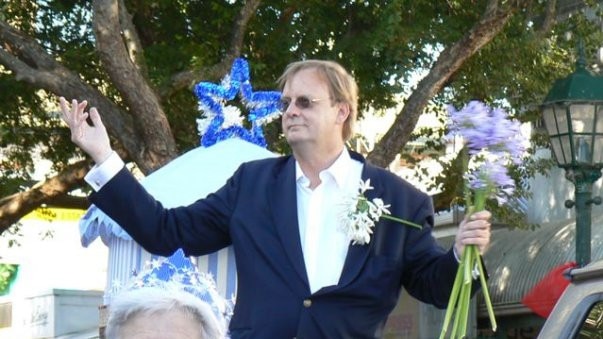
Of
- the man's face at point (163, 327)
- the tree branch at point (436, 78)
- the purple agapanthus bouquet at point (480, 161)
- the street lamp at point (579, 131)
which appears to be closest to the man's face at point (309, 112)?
the purple agapanthus bouquet at point (480, 161)

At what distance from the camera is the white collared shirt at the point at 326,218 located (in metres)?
4.12

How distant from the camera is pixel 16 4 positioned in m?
15.3

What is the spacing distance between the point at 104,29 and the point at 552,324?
8.92 metres

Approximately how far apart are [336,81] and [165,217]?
2.21 feet

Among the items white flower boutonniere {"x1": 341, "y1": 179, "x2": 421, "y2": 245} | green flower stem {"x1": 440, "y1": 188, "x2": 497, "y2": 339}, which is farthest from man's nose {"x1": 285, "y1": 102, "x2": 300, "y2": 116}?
green flower stem {"x1": 440, "y1": 188, "x2": 497, "y2": 339}

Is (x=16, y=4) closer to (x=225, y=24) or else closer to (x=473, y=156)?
(x=225, y=24)

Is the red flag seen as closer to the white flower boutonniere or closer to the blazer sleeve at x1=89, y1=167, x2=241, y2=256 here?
the white flower boutonniere

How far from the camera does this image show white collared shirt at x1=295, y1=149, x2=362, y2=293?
4125 millimetres

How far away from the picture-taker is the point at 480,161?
3.83 m

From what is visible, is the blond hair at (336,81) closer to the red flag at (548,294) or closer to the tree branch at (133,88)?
the red flag at (548,294)

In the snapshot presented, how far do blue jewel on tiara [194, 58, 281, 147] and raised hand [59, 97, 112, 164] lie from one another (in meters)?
2.34

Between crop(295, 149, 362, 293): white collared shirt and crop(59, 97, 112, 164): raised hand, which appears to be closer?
crop(59, 97, 112, 164): raised hand

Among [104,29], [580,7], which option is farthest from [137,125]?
[580,7]

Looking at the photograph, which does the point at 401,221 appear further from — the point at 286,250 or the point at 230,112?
the point at 230,112
